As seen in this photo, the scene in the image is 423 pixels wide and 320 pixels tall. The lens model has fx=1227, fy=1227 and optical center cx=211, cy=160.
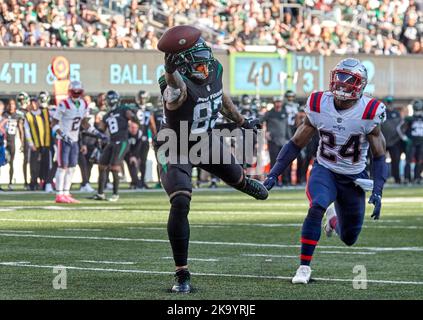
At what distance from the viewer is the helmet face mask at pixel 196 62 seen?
331 inches

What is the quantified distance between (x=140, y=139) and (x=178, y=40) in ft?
53.7

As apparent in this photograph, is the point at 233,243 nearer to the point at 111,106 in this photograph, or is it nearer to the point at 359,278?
the point at 359,278

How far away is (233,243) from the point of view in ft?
39.6

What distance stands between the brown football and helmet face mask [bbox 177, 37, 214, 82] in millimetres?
257

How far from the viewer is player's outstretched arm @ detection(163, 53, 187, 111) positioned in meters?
8.07

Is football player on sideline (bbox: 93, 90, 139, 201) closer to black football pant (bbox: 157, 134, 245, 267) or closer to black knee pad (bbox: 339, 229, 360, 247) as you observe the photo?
black knee pad (bbox: 339, 229, 360, 247)

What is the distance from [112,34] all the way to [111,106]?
7.92 m

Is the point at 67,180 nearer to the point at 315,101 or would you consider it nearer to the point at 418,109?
the point at 315,101

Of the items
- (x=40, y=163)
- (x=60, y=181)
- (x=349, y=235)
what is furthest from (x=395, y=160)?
(x=349, y=235)

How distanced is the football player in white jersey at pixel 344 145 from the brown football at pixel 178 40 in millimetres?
1519

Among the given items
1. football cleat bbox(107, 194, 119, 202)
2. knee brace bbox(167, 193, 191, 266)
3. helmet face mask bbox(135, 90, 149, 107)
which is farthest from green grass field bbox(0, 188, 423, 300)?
helmet face mask bbox(135, 90, 149, 107)

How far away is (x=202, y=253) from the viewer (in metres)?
11.0
